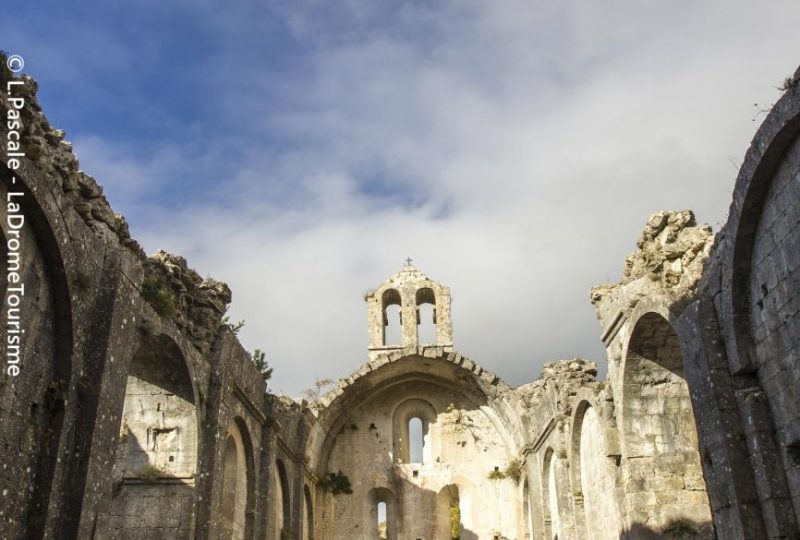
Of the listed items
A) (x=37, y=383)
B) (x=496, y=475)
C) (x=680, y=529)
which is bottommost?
(x=680, y=529)

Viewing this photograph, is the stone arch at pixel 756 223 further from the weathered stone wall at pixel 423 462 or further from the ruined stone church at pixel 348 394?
the weathered stone wall at pixel 423 462

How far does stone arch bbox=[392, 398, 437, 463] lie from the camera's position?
80.8 ft

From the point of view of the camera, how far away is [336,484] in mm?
23859

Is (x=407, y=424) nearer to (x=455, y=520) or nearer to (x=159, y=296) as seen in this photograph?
(x=455, y=520)

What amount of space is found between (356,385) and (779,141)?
16880 millimetres

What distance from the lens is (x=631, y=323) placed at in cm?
1291

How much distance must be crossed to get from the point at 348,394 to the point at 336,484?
2884 mm

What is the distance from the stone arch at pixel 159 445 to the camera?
1205cm

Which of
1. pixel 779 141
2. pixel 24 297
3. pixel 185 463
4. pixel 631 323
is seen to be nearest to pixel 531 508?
pixel 631 323

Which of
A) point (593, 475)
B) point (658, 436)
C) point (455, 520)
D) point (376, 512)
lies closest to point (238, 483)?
point (593, 475)

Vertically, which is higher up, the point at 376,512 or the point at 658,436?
the point at 376,512

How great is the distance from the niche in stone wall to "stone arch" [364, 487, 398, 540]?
12.4 metres

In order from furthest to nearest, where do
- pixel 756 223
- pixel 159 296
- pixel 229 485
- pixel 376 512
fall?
1. pixel 376 512
2. pixel 229 485
3. pixel 159 296
4. pixel 756 223

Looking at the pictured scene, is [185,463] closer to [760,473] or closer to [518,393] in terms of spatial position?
[760,473]
